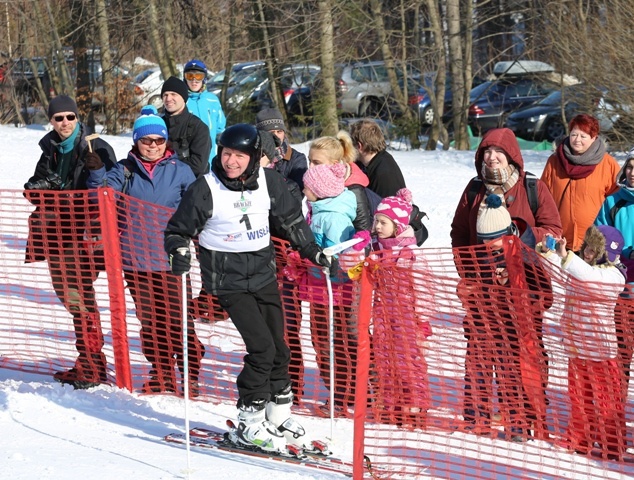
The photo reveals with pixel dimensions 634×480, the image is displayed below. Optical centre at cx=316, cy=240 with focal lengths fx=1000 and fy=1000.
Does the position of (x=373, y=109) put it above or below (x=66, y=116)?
below

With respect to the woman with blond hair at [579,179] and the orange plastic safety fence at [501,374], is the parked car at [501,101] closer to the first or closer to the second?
the woman with blond hair at [579,179]

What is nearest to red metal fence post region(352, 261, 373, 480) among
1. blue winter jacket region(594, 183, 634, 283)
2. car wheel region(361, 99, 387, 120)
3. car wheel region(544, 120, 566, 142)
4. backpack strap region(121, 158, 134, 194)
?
blue winter jacket region(594, 183, 634, 283)

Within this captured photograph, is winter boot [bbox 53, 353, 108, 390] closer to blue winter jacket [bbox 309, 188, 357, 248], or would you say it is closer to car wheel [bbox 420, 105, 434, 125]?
blue winter jacket [bbox 309, 188, 357, 248]

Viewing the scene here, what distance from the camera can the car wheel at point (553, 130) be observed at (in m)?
19.2

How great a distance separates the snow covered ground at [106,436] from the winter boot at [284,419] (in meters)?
0.20

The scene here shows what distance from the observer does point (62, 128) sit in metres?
6.82

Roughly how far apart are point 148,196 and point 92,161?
0.52 meters

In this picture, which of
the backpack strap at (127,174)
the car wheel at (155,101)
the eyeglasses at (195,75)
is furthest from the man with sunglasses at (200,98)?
the car wheel at (155,101)

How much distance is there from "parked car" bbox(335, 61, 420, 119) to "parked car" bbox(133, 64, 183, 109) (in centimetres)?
350

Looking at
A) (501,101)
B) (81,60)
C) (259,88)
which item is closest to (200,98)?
(259,88)

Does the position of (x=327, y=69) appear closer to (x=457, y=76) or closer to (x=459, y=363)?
(x=457, y=76)

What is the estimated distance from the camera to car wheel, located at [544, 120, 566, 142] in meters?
19.2

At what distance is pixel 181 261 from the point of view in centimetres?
516

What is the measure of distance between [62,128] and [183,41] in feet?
50.4
